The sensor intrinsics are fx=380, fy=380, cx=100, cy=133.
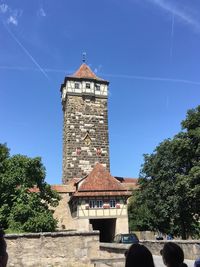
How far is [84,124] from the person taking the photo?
142 ft

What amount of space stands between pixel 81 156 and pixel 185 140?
1800 cm

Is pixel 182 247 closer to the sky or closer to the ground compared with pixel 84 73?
closer to the ground

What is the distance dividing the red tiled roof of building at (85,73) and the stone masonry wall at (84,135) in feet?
9.31

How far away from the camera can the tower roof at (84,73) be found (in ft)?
149

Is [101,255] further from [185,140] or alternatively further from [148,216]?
[148,216]

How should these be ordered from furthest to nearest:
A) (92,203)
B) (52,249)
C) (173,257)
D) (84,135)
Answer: (84,135) → (92,203) → (52,249) → (173,257)

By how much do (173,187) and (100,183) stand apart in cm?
866

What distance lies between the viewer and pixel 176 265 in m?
3.50

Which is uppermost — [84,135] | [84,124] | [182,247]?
[84,124]

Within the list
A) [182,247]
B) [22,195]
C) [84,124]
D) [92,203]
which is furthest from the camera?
[84,124]

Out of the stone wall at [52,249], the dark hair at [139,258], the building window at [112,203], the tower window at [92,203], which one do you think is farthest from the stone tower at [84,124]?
the dark hair at [139,258]

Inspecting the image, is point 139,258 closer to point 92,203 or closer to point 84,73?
point 92,203

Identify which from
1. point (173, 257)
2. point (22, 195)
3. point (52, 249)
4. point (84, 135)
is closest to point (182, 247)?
point (52, 249)

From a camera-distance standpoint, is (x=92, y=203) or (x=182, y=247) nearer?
(x=182, y=247)
